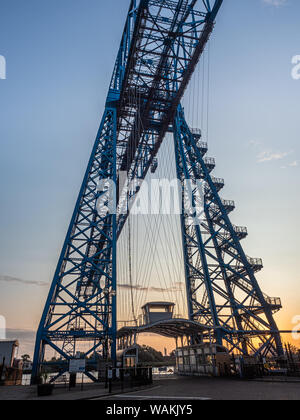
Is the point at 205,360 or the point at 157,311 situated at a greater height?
the point at 157,311

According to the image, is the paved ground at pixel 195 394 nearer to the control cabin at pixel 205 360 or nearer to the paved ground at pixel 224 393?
the paved ground at pixel 224 393

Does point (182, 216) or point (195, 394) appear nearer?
point (195, 394)

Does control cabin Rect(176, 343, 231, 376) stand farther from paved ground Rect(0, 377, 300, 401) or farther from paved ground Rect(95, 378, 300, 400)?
paved ground Rect(95, 378, 300, 400)

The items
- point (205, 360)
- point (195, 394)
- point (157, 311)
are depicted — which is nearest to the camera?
point (195, 394)

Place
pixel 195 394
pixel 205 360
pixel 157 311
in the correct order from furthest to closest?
pixel 157 311, pixel 205 360, pixel 195 394

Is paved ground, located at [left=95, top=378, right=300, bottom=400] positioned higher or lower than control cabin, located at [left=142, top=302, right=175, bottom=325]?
lower

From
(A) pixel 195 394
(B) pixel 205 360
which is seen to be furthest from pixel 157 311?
(A) pixel 195 394

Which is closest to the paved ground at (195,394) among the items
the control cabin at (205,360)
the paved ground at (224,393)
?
the paved ground at (224,393)

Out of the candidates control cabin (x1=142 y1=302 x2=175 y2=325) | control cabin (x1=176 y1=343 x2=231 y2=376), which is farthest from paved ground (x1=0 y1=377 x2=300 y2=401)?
control cabin (x1=142 y1=302 x2=175 y2=325)

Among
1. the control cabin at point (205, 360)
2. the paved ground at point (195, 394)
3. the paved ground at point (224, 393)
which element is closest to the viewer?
the paved ground at point (224, 393)

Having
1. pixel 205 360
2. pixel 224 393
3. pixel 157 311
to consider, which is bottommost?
pixel 224 393

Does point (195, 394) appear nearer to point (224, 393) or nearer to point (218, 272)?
point (224, 393)
